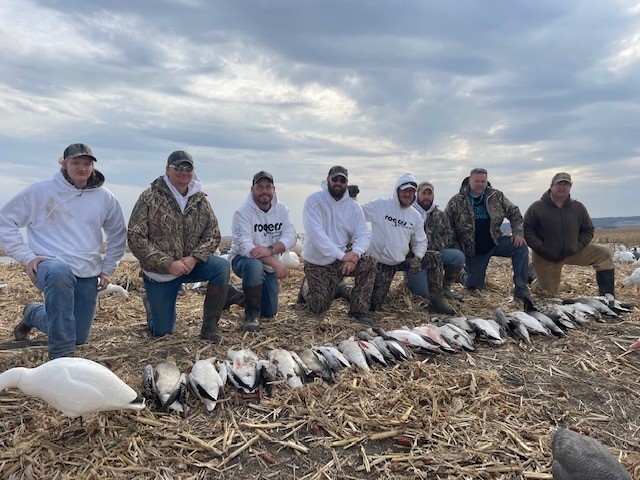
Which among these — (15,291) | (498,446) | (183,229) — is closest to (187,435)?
(498,446)

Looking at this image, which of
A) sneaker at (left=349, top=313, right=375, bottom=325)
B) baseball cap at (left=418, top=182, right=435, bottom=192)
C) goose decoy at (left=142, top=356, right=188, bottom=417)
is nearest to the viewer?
goose decoy at (left=142, top=356, right=188, bottom=417)

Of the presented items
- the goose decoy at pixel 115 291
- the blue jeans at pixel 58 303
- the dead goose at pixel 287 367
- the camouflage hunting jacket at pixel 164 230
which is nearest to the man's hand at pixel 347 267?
the camouflage hunting jacket at pixel 164 230

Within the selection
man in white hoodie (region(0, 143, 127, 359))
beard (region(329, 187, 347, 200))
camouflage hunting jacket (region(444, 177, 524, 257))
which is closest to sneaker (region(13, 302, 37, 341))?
man in white hoodie (region(0, 143, 127, 359))

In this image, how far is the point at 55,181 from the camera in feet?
16.5

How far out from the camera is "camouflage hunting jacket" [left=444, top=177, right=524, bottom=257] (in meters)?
8.04

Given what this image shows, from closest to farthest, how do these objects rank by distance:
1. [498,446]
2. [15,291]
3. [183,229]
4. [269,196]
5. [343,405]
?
[498,446] < [343,405] < [183,229] < [269,196] < [15,291]

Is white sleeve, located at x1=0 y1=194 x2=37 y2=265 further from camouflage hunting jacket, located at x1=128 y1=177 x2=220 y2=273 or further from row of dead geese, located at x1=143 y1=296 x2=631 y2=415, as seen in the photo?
row of dead geese, located at x1=143 y1=296 x2=631 y2=415

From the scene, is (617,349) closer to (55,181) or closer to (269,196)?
(269,196)

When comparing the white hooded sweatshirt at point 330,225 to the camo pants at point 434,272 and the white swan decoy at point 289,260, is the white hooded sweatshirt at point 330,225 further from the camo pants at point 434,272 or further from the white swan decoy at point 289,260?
the white swan decoy at point 289,260

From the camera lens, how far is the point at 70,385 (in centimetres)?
335

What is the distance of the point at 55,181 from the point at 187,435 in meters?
2.99

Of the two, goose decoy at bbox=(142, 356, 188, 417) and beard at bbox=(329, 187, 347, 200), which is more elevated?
beard at bbox=(329, 187, 347, 200)

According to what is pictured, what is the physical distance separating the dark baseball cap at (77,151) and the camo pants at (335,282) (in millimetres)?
3106

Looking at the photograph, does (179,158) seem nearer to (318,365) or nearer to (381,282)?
(318,365)
